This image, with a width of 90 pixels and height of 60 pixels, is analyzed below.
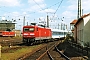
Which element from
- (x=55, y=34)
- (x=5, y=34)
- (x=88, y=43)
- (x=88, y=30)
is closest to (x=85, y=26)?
(x=88, y=30)

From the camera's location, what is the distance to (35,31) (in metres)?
36.7

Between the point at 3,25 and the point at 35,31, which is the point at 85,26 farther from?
the point at 3,25

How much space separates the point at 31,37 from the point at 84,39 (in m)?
11.3

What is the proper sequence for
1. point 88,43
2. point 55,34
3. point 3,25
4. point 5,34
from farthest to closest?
point 3,25
point 5,34
point 55,34
point 88,43

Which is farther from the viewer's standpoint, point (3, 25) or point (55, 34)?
point (3, 25)

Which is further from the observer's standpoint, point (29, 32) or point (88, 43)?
point (29, 32)

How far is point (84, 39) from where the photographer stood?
2733 centimetres

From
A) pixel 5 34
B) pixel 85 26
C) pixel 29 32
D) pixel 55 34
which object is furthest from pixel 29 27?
pixel 5 34

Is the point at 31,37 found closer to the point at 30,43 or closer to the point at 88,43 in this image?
the point at 30,43

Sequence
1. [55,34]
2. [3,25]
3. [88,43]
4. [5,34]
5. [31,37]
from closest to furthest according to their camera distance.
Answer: [88,43] → [31,37] → [55,34] → [5,34] → [3,25]

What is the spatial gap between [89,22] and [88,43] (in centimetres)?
284

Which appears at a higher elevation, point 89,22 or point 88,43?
point 89,22

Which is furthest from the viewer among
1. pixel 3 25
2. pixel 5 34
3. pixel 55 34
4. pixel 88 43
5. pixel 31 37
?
pixel 3 25

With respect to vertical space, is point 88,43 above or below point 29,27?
below
